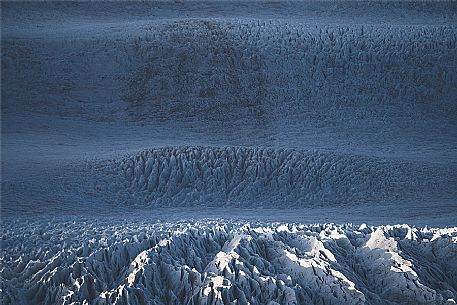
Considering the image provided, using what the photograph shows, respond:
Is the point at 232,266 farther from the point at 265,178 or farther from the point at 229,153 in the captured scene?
the point at 229,153

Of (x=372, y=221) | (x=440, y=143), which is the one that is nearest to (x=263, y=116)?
(x=440, y=143)

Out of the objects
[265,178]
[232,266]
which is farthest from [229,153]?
[232,266]

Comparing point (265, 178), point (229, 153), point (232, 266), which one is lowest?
point (265, 178)

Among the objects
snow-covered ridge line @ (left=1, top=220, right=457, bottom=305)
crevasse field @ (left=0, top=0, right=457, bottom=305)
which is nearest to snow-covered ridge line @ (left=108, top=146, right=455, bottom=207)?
crevasse field @ (left=0, top=0, right=457, bottom=305)

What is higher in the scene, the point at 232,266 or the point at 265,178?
the point at 232,266

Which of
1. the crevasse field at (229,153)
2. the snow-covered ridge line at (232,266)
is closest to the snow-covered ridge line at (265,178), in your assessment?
the crevasse field at (229,153)

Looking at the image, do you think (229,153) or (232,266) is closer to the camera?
(232,266)
